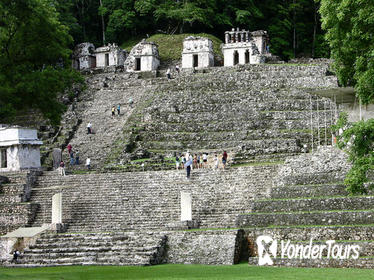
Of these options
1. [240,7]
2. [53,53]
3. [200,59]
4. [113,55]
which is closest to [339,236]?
[53,53]

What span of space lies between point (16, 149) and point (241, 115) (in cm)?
1324

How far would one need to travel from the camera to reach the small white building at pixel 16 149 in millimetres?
32531

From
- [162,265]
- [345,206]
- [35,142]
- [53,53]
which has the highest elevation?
[53,53]

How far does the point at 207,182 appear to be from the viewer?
28.2 m

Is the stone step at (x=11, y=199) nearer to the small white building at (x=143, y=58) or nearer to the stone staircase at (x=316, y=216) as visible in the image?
the stone staircase at (x=316, y=216)

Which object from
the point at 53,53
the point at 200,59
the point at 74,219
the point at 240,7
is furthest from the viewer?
the point at 240,7

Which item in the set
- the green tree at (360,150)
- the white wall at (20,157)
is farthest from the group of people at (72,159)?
the green tree at (360,150)

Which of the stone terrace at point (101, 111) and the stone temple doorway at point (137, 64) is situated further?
the stone temple doorway at point (137, 64)

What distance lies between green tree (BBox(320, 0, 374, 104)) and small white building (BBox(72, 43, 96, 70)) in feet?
136

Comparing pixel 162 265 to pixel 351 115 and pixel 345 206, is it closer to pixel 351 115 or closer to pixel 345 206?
pixel 345 206

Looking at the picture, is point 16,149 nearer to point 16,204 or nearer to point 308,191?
point 16,204

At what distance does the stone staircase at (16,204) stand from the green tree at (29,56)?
13.0 ft

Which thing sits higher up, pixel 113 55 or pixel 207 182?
pixel 113 55

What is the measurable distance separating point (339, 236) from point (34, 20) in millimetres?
20812
